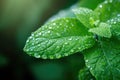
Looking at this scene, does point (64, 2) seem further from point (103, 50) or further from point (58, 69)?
point (103, 50)

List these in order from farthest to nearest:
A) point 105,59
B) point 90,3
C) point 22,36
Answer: point 22,36, point 90,3, point 105,59

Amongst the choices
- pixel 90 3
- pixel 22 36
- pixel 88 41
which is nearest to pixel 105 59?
pixel 88 41

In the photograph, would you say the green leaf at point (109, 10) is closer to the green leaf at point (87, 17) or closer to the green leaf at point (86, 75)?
the green leaf at point (87, 17)

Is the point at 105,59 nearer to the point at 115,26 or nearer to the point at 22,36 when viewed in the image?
the point at 115,26

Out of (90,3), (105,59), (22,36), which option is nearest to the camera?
(105,59)

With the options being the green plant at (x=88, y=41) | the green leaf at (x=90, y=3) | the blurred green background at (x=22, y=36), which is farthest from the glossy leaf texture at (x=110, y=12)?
the blurred green background at (x=22, y=36)

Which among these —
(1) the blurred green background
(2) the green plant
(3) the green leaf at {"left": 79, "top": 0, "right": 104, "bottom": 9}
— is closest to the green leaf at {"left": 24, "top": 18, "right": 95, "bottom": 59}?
(2) the green plant

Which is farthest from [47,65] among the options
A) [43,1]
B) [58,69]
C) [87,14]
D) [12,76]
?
[87,14]
